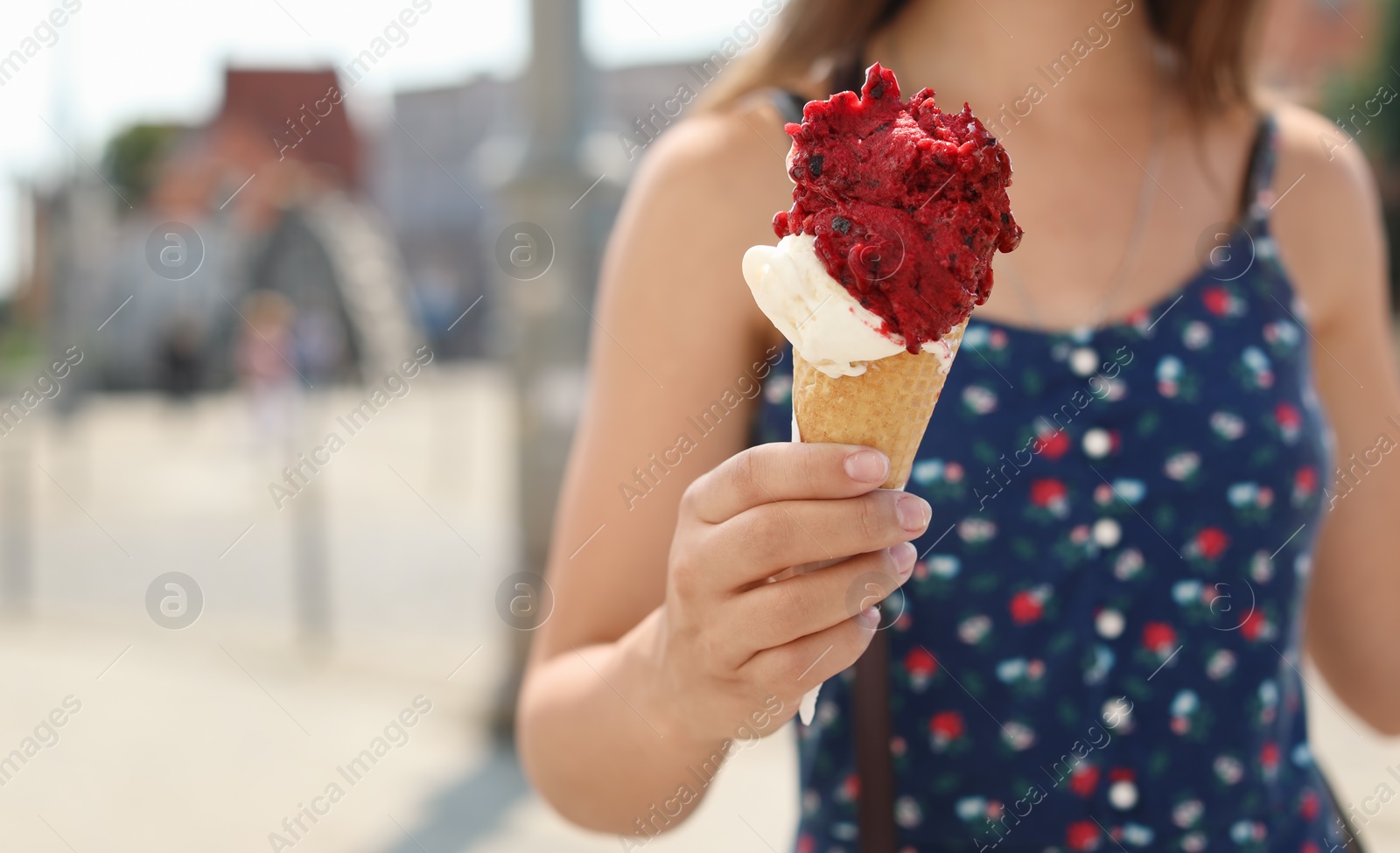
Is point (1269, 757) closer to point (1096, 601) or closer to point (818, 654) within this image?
point (1096, 601)

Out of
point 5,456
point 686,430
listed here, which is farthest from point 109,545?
point 686,430

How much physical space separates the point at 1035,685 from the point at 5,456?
14.7m

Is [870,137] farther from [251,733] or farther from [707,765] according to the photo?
[251,733]

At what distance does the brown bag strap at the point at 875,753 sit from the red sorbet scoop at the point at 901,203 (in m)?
0.50

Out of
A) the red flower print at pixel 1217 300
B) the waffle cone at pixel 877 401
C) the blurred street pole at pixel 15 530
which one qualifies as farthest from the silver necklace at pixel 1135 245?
the blurred street pole at pixel 15 530

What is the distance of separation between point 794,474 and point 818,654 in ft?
0.61

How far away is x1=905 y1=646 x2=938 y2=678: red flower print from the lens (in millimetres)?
1471

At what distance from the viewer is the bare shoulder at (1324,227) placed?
167cm

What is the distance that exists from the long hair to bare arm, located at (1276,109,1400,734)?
179 millimetres

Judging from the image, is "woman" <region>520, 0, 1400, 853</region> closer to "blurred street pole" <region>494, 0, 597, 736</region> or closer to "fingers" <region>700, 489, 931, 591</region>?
"fingers" <region>700, 489, 931, 591</region>

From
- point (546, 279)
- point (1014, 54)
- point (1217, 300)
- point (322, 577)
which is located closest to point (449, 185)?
point (322, 577)

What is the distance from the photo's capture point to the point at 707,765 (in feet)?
4.25

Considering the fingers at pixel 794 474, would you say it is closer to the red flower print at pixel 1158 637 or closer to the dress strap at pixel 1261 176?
the red flower print at pixel 1158 637

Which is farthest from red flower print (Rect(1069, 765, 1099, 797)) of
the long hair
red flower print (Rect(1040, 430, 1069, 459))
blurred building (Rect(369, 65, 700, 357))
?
blurred building (Rect(369, 65, 700, 357))
